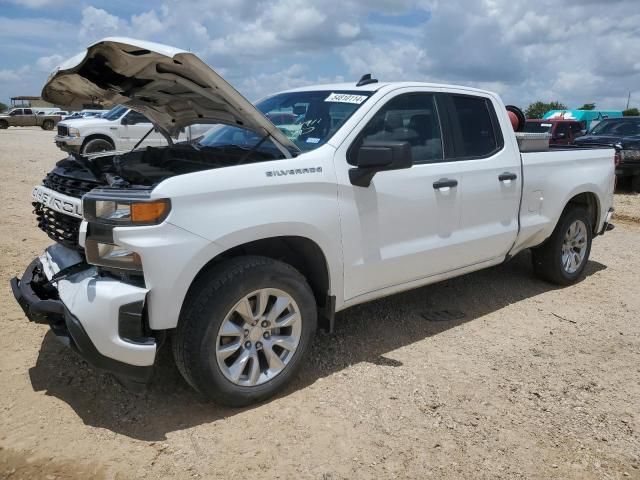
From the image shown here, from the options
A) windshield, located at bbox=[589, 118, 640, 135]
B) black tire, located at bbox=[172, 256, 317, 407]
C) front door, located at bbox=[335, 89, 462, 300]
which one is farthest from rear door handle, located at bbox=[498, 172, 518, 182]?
windshield, located at bbox=[589, 118, 640, 135]

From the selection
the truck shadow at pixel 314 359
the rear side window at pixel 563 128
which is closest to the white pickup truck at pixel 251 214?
the truck shadow at pixel 314 359

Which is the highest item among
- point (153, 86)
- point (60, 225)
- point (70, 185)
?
A: point (153, 86)

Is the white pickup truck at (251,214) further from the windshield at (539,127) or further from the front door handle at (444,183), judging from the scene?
the windshield at (539,127)

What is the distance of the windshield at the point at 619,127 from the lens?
13.9 metres

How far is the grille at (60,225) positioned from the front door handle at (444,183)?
2.40m

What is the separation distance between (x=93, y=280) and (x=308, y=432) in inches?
56.3

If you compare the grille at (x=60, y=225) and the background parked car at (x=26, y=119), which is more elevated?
the background parked car at (x=26, y=119)

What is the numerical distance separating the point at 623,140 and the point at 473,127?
10.2 meters

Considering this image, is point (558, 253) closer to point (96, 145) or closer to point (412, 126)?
point (412, 126)

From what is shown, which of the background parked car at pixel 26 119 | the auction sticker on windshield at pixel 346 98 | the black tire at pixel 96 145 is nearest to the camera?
the auction sticker on windshield at pixel 346 98

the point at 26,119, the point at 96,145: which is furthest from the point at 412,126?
the point at 26,119

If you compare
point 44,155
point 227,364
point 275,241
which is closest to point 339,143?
point 275,241

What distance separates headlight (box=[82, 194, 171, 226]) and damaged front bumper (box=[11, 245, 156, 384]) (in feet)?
1.06

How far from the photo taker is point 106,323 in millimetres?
2824
